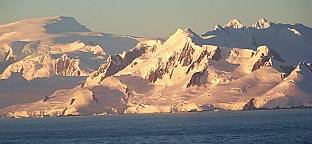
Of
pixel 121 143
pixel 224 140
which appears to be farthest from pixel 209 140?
pixel 121 143

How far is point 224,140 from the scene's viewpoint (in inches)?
7682

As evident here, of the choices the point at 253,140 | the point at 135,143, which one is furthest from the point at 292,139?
the point at 135,143

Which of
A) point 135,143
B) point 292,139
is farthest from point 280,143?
point 135,143

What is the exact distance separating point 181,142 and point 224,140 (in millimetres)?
8588

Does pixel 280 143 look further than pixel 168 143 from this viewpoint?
No

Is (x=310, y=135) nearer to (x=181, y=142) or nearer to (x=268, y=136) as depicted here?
(x=268, y=136)

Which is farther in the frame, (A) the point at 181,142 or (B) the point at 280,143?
(A) the point at 181,142

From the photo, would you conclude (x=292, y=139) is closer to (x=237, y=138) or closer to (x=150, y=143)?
(x=237, y=138)

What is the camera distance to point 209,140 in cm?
19850

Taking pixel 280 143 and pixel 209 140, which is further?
pixel 209 140

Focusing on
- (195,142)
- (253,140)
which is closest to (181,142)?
(195,142)

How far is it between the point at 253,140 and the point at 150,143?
21392 mm

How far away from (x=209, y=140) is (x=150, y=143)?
39.5 feet

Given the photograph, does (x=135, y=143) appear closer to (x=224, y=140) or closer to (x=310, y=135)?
(x=224, y=140)
